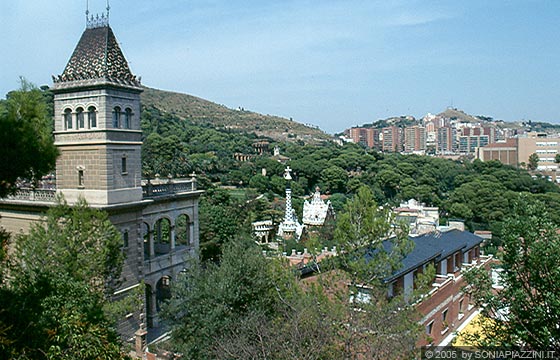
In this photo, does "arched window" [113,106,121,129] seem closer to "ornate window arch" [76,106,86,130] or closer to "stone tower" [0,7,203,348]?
"stone tower" [0,7,203,348]

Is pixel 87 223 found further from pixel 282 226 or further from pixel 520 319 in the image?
pixel 282 226

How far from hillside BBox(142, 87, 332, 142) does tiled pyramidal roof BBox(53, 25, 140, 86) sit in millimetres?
111566

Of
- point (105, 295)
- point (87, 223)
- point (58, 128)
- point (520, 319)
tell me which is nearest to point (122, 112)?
point (58, 128)

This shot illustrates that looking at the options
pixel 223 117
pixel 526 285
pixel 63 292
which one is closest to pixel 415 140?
pixel 223 117

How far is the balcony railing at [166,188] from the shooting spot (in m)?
21.2

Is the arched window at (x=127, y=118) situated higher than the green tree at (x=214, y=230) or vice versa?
the arched window at (x=127, y=118)

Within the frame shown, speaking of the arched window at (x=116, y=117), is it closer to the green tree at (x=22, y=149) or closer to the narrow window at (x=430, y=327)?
the green tree at (x=22, y=149)

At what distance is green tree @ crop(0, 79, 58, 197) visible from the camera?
326 inches

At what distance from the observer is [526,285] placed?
945 cm

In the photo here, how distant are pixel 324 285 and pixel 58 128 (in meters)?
12.3

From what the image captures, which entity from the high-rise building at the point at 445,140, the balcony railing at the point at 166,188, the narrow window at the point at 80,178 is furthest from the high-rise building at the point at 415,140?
the narrow window at the point at 80,178

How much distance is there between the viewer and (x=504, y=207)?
2199 inches

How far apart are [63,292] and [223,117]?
142389 millimetres

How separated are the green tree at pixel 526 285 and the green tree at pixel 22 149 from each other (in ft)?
26.6
